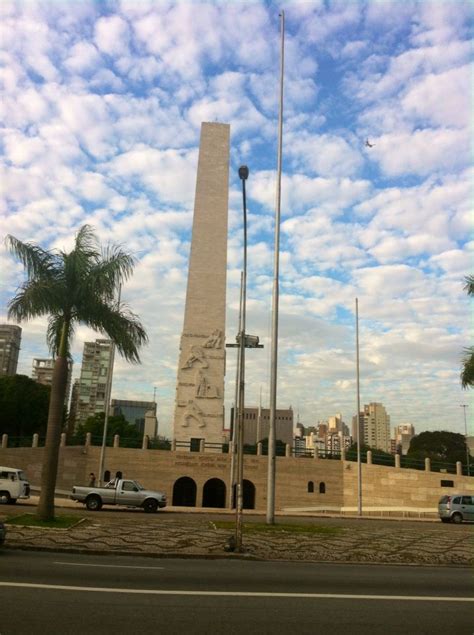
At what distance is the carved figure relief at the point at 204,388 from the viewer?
146ft

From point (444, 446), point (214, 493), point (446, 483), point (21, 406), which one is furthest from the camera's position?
point (444, 446)

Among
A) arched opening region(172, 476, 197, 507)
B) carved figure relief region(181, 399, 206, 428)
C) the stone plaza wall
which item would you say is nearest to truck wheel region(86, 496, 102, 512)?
the stone plaza wall

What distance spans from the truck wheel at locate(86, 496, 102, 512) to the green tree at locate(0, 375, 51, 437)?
42.3m

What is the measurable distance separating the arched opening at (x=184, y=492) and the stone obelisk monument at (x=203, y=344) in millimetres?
2639

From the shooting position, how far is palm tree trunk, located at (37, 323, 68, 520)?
19.5 metres

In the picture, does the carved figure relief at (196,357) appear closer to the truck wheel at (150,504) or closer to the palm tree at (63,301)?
the truck wheel at (150,504)

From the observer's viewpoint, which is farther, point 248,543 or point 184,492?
point 184,492

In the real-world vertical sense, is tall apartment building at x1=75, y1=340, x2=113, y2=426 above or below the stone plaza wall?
above

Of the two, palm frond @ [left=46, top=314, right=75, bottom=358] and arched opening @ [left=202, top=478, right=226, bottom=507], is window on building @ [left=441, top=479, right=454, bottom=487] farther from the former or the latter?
palm frond @ [left=46, top=314, right=75, bottom=358]

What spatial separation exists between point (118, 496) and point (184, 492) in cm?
1627

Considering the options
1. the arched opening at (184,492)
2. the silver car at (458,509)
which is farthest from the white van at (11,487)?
the silver car at (458,509)

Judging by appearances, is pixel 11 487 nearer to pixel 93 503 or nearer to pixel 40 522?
pixel 93 503

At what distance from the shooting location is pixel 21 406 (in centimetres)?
6788

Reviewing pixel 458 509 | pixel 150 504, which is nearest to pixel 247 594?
pixel 150 504
